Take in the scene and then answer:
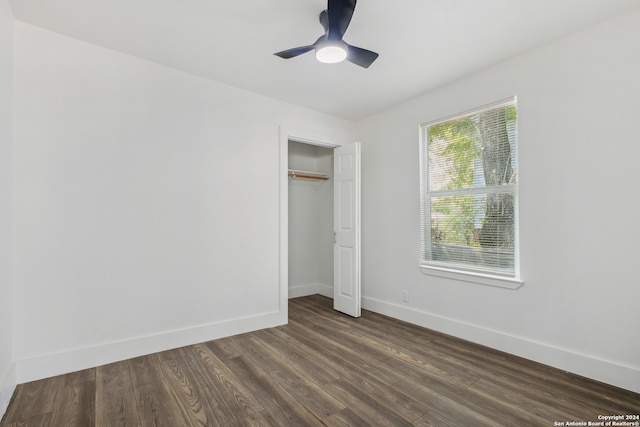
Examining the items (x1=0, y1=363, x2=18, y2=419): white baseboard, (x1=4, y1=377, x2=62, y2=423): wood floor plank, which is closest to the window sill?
(x1=4, y1=377, x2=62, y2=423): wood floor plank

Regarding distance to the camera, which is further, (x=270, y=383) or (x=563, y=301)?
(x=563, y=301)

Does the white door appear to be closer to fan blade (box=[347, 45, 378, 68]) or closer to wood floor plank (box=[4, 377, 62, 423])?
fan blade (box=[347, 45, 378, 68])

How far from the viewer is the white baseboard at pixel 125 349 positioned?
2.27 m

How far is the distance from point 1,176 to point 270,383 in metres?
2.28

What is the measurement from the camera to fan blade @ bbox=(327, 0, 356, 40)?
1.78 m

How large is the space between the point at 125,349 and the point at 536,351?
3.50m

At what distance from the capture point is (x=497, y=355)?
8.82ft

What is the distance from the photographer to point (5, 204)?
6.72ft

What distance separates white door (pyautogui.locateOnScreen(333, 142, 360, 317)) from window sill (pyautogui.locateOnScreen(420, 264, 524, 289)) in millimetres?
880

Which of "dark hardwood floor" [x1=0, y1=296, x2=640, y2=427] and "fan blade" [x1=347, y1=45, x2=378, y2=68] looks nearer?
"dark hardwood floor" [x1=0, y1=296, x2=640, y2=427]

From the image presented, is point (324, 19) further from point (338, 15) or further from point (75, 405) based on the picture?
point (75, 405)

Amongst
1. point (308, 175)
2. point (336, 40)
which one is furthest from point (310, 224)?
point (336, 40)

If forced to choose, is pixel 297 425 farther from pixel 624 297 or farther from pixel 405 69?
pixel 405 69

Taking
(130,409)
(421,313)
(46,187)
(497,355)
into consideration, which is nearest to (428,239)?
(421,313)
